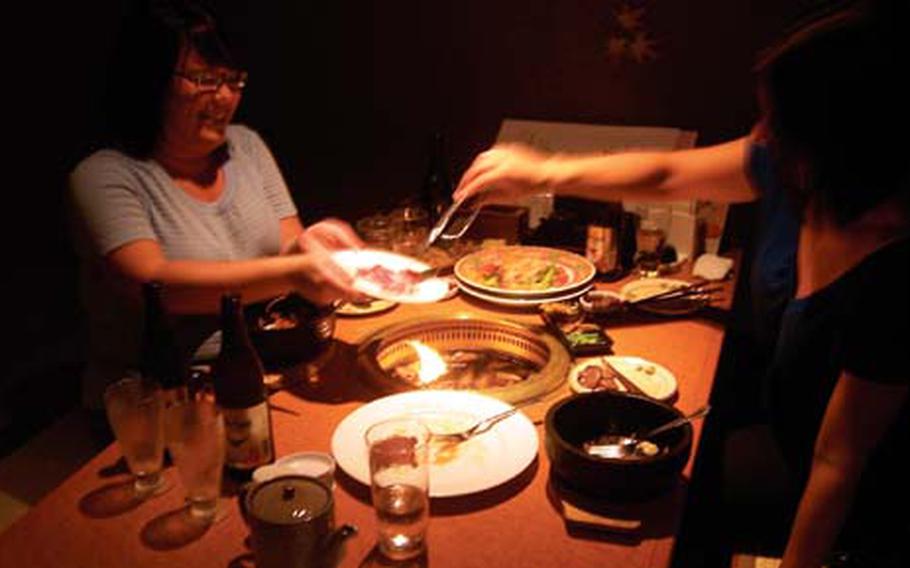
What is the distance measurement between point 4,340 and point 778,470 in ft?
10.3

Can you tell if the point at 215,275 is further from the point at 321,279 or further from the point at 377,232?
the point at 377,232

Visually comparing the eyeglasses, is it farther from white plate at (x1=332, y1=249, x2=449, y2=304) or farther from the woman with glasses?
white plate at (x1=332, y1=249, x2=449, y2=304)

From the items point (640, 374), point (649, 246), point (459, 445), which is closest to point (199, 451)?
point (459, 445)

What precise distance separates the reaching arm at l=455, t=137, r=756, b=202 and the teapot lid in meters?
1.11

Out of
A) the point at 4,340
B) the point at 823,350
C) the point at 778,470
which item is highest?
the point at 823,350

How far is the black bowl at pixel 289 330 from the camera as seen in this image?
1.61m

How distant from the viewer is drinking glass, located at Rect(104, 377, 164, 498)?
126 centimetres

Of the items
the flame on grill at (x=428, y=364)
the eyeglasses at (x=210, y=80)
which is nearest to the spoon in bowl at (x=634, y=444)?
the flame on grill at (x=428, y=364)

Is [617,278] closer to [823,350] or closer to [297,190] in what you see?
[823,350]

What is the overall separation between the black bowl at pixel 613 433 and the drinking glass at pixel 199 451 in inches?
21.5

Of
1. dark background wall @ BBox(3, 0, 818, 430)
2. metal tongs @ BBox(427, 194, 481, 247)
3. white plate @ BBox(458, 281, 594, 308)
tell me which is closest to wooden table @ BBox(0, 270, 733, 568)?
white plate @ BBox(458, 281, 594, 308)

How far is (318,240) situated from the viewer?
1850 millimetres

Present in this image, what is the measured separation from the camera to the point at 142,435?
4.14ft

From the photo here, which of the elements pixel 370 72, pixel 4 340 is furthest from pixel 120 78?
pixel 4 340
